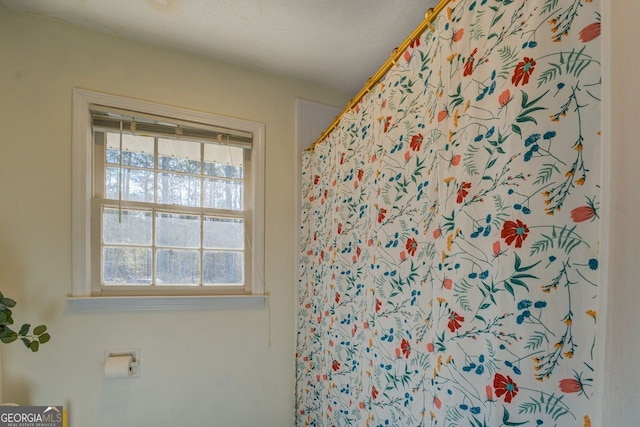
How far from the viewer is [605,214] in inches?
18.1

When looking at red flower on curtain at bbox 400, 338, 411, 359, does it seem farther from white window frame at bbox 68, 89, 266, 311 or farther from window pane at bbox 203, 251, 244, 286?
window pane at bbox 203, 251, 244, 286

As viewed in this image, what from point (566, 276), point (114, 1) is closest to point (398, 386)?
point (566, 276)

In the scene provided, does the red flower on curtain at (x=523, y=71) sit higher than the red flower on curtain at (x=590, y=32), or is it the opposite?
the red flower on curtain at (x=590, y=32)

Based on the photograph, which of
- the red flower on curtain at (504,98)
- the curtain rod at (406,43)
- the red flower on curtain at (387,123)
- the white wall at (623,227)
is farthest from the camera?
the red flower on curtain at (387,123)

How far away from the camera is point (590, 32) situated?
52cm

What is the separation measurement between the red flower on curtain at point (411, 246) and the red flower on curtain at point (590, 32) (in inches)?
23.3

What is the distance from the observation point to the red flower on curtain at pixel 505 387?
2.07 feet

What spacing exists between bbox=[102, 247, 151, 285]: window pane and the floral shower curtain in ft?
3.74

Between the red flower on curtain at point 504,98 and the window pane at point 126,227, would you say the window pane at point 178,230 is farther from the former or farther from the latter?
the red flower on curtain at point 504,98

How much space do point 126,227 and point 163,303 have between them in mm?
447

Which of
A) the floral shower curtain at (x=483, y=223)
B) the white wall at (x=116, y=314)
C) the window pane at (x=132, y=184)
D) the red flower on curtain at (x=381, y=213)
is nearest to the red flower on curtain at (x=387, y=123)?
the floral shower curtain at (x=483, y=223)

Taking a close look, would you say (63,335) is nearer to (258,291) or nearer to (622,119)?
(258,291)

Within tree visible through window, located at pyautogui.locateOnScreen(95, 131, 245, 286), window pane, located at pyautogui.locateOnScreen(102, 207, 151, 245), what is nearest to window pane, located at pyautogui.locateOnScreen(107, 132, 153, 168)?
tree visible through window, located at pyautogui.locateOnScreen(95, 131, 245, 286)

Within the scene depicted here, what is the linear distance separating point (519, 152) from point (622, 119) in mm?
188
